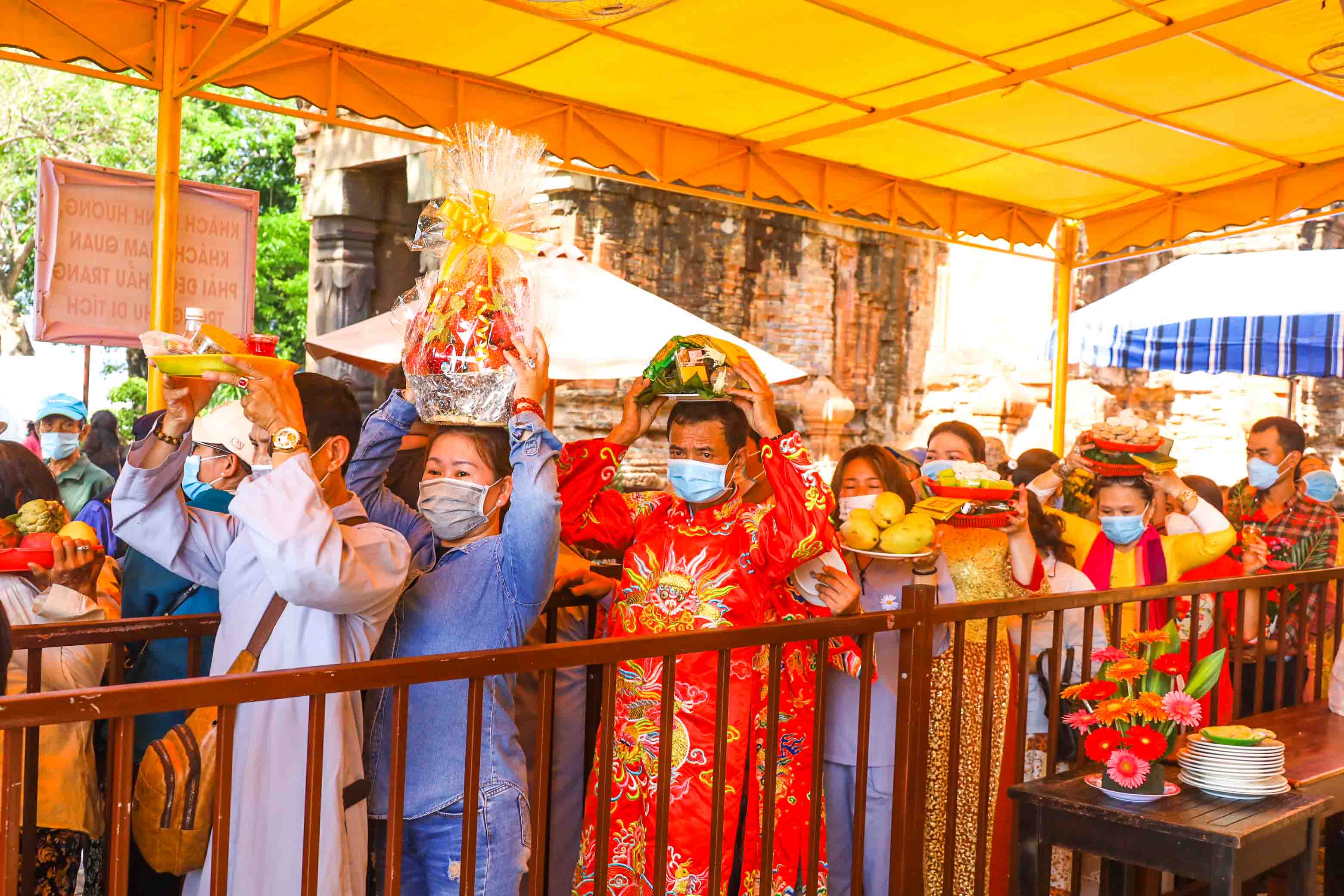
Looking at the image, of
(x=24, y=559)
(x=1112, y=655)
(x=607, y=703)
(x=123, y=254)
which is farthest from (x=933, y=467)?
(x=123, y=254)

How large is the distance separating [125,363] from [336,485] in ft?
65.5

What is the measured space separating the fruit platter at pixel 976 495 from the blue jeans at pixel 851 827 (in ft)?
2.94

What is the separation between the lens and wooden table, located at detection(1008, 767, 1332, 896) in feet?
9.19

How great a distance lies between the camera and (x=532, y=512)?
2432 millimetres

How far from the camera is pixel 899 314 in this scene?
16.3 metres

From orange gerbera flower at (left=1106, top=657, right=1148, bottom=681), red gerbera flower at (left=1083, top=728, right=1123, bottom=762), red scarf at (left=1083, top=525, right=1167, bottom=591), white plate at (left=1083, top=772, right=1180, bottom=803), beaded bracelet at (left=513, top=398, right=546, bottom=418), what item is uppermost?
beaded bracelet at (left=513, top=398, right=546, bottom=418)

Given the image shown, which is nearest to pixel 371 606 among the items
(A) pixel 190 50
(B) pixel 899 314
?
(A) pixel 190 50

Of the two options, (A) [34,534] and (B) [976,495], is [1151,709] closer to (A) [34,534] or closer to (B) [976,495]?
(B) [976,495]

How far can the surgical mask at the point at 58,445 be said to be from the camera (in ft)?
20.1

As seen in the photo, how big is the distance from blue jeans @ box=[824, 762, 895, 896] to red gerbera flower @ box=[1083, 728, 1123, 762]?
62 centimetres

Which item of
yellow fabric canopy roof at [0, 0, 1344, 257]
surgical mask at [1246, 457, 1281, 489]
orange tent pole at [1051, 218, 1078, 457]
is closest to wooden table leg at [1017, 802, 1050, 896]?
surgical mask at [1246, 457, 1281, 489]

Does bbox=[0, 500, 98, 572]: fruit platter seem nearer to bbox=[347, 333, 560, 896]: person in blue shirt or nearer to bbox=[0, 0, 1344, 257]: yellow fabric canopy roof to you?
bbox=[347, 333, 560, 896]: person in blue shirt

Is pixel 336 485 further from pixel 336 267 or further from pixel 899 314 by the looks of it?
pixel 899 314

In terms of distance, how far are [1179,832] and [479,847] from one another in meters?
1.68
